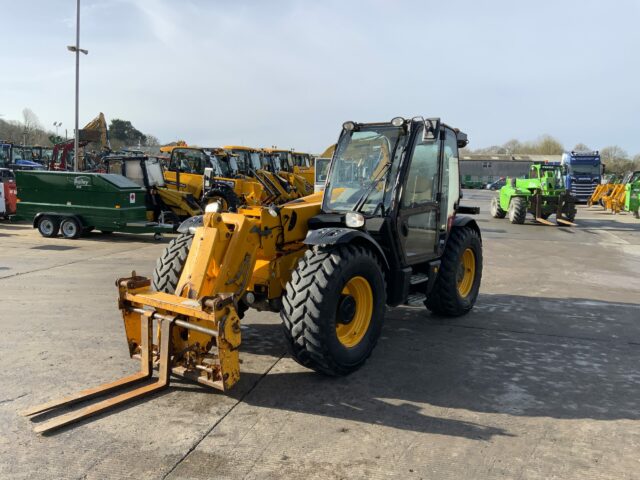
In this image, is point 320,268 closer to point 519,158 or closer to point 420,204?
point 420,204

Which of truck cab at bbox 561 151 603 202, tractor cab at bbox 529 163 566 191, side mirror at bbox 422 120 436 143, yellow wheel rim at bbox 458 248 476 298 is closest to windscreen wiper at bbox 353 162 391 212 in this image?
side mirror at bbox 422 120 436 143

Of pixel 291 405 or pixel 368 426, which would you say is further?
pixel 291 405

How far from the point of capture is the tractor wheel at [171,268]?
4.71 m

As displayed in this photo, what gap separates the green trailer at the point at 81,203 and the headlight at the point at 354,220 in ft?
28.8

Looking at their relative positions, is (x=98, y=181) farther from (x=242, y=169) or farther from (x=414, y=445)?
(x=414, y=445)

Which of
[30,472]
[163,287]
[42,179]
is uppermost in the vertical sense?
[42,179]

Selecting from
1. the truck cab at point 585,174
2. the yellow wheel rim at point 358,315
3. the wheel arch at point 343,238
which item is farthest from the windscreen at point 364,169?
the truck cab at point 585,174

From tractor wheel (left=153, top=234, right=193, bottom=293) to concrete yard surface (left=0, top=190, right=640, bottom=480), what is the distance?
70 centimetres

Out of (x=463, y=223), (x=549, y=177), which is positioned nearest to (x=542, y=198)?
(x=549, y=177)

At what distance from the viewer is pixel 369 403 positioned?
3871 millimetres

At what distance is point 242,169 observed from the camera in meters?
19.2

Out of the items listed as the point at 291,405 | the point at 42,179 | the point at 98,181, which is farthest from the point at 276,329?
the point at 42,179

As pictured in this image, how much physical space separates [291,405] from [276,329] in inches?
74.0

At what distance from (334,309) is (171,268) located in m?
1.64
